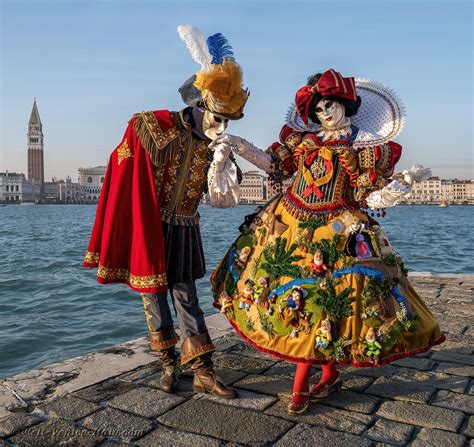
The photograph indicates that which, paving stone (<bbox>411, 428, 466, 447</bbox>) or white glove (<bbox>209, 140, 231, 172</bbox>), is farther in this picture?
white glove (<bbox>209, 140, 231, 172</bbox>)

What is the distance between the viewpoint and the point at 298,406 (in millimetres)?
3576

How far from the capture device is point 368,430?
334 cm

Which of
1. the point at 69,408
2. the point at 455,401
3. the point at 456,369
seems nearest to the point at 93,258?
the point at 69,408

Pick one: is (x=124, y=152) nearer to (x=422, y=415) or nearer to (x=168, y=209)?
Result: (x=168, y=209)

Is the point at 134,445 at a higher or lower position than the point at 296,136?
lower

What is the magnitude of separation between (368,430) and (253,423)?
66 cm

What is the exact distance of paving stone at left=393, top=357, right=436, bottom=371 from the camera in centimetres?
451

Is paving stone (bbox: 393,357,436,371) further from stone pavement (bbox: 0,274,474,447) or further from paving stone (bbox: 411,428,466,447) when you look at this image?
paving stone (bbox: 411,428,466,447)

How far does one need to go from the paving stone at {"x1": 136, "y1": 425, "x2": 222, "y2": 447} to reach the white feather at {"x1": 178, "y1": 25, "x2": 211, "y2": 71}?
2.15 m

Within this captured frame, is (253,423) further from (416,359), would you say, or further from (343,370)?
(416,359)

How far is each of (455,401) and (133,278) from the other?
2.24 meters

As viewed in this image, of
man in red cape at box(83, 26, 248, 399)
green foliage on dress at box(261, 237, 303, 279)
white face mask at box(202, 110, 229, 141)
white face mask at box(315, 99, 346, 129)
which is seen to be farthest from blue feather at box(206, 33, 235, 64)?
green foliage on dress at box(261, 237, 303, 279)

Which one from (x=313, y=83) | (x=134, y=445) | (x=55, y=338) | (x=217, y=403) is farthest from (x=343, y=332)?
(x=55, y=338)

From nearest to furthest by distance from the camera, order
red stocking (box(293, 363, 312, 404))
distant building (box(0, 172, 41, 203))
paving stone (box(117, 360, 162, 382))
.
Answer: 1. red stocking (box(293, 363, 312, 404))
2. paving stone (box(117, 360, 162, 382))
3. distant building (box(0, 172, 41, 203))
